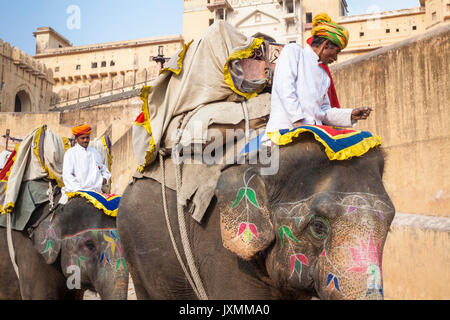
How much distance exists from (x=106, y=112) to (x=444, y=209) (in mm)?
22133

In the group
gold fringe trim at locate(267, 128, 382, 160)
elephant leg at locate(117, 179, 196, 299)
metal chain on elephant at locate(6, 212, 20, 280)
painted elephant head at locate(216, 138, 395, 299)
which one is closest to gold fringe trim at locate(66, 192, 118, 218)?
elephant leg at locate(117, 179, 196, 299)

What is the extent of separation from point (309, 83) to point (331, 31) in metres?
0.29

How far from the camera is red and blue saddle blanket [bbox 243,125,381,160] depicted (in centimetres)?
201

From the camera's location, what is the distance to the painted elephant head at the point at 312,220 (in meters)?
1.86

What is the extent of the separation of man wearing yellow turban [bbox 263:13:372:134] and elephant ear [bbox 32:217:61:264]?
2661 mm

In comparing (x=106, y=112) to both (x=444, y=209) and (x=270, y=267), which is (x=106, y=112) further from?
(x=270, y=267)

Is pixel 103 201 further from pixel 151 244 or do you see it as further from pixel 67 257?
pixel 151 244

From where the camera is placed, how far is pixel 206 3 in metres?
45.2

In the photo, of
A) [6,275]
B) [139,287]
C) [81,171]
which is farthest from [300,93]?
[6,275]

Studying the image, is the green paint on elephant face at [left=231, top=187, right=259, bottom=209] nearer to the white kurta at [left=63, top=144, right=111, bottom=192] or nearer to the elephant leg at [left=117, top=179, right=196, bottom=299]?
the elephant leg at [left=117, top=179, right=196, bottom=299]

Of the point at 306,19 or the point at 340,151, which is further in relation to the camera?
the point at 306,19

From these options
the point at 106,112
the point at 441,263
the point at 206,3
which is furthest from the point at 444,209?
the point at 206,3

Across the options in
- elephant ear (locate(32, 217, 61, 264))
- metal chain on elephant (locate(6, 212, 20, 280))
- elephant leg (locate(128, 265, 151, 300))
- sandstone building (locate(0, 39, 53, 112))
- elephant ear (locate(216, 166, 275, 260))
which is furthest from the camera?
sandstone building (locate(0, 39, 53, 112))

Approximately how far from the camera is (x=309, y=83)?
2.46 m
